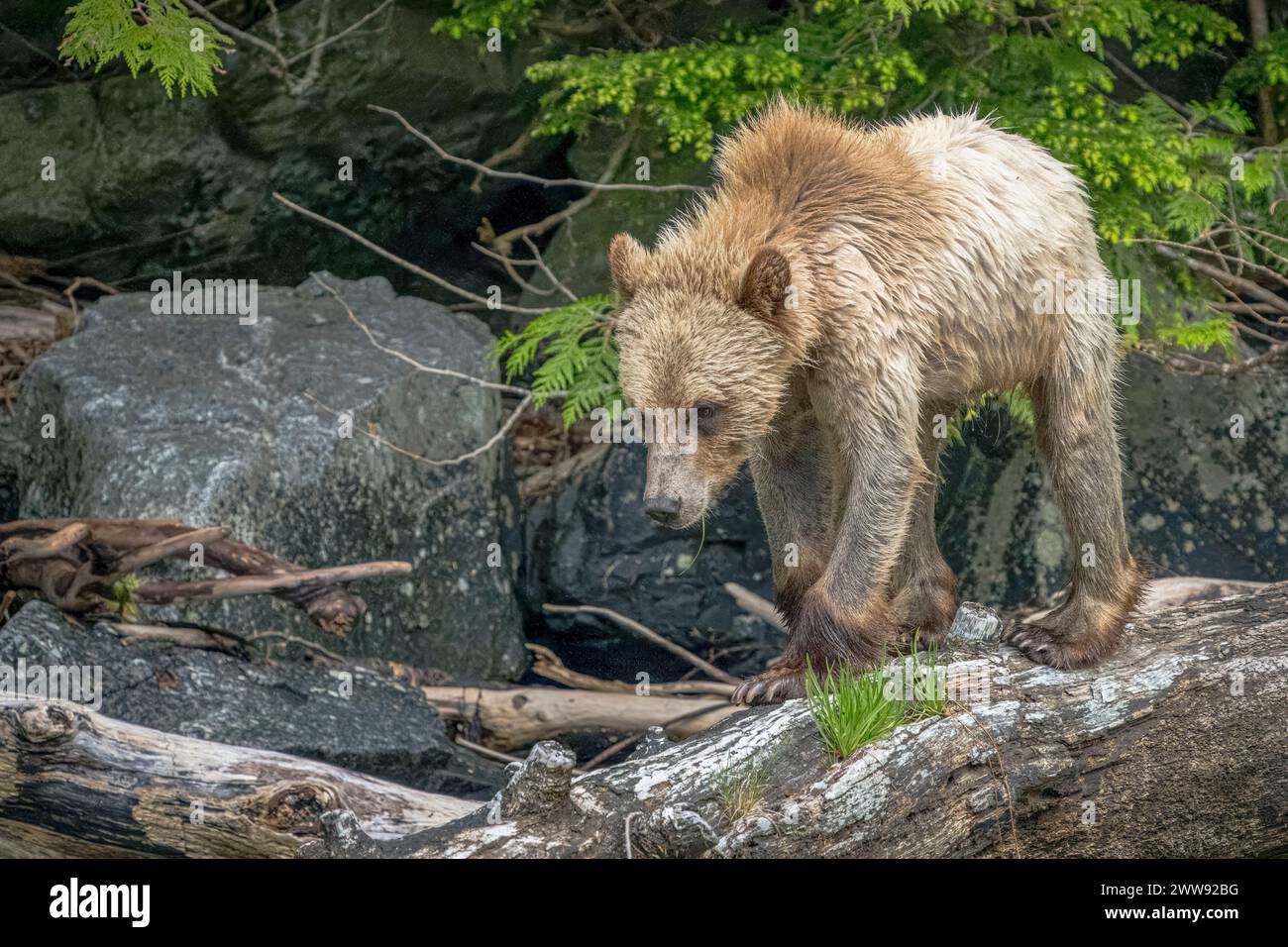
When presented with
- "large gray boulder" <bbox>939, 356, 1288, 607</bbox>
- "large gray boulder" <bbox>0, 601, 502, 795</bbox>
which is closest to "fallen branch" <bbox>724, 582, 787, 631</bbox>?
"large gray boulder" <bbox>939, 356, 1288, 607</bbox>

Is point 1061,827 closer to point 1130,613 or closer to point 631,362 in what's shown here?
point 1130,613

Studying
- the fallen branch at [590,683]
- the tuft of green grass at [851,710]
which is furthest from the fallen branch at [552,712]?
the tuft of green grass at [851,710]

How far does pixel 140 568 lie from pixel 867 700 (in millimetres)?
4326

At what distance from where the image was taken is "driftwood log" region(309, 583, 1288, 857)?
4910 millimetres

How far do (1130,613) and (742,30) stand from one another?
6108 mm

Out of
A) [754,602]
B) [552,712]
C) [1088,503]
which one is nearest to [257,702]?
[552,712]

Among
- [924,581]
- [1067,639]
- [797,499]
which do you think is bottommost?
[1067,639]

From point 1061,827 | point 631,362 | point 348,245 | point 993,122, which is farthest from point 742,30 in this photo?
point 1061,827

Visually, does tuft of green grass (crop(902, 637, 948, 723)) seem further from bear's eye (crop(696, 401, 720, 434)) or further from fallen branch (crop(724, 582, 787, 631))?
fallen branch (crop(724, 582, 787, 631))

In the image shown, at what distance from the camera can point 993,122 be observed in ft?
30.0

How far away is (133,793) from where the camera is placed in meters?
5.62

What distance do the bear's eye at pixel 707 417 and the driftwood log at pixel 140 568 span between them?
2670 mm

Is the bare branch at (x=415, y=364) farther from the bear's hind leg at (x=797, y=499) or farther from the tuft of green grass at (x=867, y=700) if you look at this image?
the tuft of green grass at (x=867, y=700)

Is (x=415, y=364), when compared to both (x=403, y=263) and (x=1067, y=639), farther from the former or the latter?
(x=1067, y=639)
